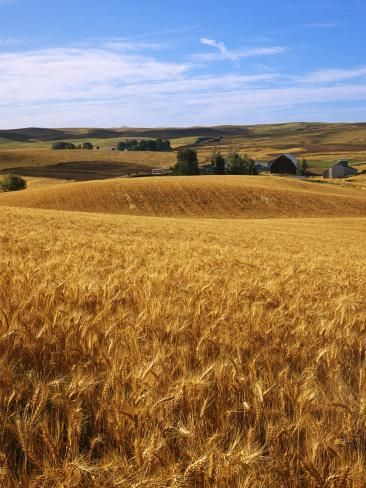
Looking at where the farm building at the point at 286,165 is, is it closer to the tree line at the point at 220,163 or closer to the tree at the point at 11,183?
the tree line at the point at 220,163

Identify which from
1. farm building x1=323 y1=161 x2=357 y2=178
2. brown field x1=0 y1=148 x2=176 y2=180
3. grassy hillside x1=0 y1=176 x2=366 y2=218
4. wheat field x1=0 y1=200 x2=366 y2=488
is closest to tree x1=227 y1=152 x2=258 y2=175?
brown field x1=0 y1=148 x2=176 y2=180

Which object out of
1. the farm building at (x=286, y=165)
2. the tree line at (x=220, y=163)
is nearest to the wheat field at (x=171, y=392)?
the tree line at (x=220, y=163)

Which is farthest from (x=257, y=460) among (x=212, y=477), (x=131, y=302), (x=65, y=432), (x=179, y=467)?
(x=131, y=302)

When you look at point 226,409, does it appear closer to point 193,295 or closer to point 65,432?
point 65,432

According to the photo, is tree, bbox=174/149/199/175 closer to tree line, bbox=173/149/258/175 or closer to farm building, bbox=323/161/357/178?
tree line, bbox=173/149/258/175

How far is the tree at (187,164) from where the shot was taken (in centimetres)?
9488

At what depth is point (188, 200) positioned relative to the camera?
5709 cm

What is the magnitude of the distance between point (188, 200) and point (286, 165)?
66.7m

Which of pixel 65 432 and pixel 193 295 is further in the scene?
pixel 193 295

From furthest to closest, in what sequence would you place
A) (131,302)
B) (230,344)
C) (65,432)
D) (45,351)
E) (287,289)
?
(287,289), (131,302), (230,344), (45,351), (65,432)

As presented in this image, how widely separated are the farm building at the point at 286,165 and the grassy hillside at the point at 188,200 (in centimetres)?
5446

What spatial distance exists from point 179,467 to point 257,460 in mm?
301

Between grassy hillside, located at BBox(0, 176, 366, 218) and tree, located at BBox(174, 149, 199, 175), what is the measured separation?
3073 centimetres

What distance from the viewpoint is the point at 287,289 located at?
555cm
